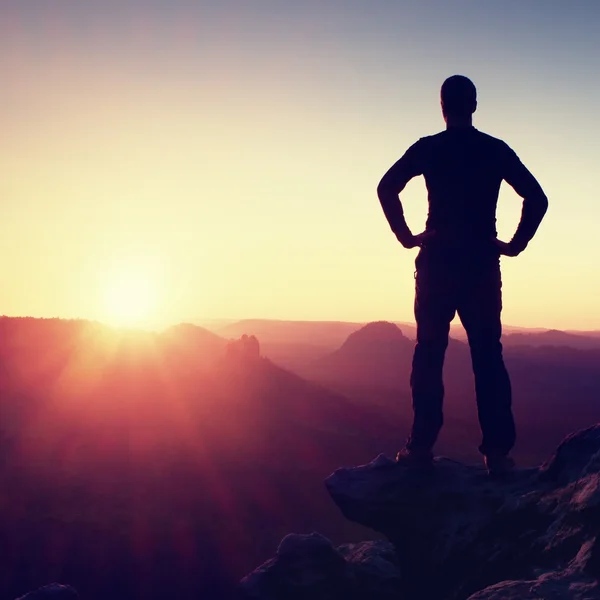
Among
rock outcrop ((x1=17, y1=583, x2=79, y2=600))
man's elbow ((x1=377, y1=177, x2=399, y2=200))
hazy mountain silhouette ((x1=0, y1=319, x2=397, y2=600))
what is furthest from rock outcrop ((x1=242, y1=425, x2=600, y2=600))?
hazy mountain silhouette ((x1=0, y1=319, x2=397, y2=600))

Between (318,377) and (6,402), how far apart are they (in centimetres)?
3798

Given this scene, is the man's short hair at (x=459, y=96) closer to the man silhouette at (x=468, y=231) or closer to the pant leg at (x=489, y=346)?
the man silhouette at (x=468, y=231)

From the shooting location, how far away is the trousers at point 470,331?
5.71 meters

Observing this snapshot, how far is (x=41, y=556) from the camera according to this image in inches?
Answer: 522

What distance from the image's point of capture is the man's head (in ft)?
18.4

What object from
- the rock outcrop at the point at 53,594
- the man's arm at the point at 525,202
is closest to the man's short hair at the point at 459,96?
the man's arm at the point at 525,202

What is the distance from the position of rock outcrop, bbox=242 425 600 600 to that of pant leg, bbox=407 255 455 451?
0.73 meters

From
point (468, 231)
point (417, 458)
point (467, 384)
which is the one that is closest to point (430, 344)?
point (468, 231)

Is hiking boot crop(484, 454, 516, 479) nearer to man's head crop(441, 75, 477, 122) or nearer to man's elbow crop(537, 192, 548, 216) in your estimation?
man's elbow crop(537, 192, 548, 216)

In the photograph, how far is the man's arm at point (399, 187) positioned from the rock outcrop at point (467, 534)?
2.29 m

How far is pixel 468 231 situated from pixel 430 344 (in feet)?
3.52

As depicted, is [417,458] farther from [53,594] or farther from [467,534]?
[53,594]

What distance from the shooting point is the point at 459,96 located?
18.6 feet

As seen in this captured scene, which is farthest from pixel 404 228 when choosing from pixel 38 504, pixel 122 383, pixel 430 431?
pixel 122 383
